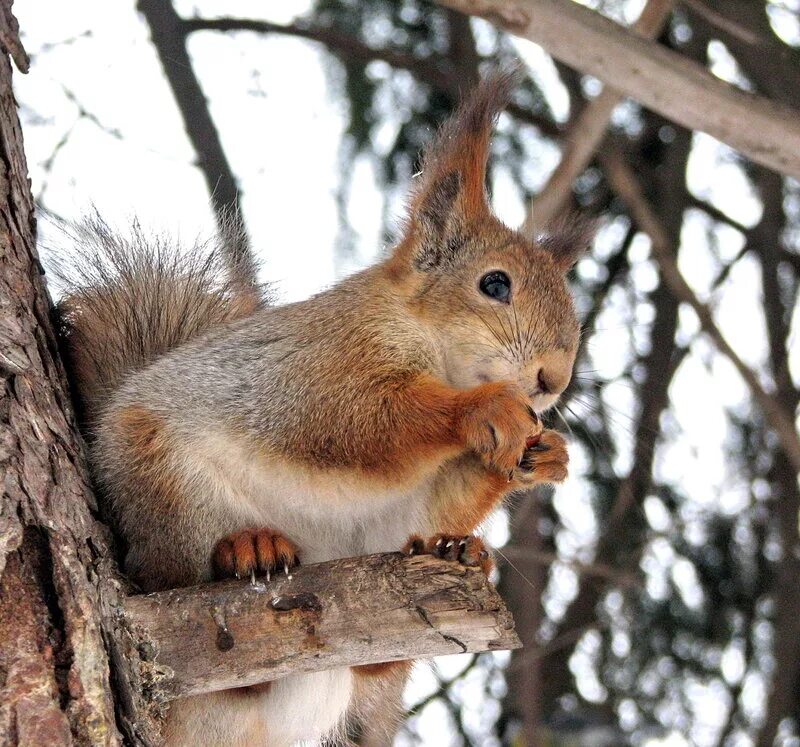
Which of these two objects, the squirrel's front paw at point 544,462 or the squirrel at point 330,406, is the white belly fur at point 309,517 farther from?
the squirrel's front paw at point 544,462

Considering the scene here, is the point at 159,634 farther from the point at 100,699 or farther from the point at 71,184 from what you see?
the point at 71,184

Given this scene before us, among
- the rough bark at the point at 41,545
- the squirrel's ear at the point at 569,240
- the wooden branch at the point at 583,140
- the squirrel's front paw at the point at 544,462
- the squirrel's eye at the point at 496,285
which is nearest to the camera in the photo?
the rough bark at the point at 41,545

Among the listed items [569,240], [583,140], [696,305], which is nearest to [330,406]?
[569,240]

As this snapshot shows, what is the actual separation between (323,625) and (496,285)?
65 cm

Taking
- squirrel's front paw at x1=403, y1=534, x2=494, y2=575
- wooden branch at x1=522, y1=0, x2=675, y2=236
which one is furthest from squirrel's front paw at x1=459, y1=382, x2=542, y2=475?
wooden branch at x1=522, y1=0, x2=675, y2=236

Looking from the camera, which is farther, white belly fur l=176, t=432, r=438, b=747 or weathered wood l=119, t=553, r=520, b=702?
white belly fur l=176, t=432, r=438, b=747

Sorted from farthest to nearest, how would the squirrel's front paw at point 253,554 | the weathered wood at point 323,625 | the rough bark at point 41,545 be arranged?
the squirrel's front paw at point 253,554, the weathered wood at point 323,625, the rough bark at point 41,545

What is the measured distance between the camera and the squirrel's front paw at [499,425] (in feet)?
4.91

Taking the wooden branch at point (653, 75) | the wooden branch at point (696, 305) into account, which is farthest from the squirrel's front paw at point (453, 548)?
the wooden branch at point (696, 305)

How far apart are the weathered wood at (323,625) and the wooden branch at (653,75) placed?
0.86 metres

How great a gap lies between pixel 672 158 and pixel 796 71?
0.51 metres

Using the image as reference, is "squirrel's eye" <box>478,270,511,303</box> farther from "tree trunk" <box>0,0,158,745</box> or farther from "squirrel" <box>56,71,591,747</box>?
"tree trunk" <box>0,0,158,745</box>

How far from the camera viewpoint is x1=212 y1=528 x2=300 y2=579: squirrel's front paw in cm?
145

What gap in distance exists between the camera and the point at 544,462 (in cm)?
159
